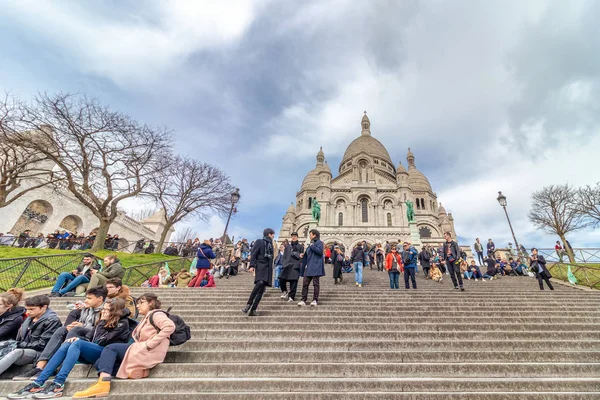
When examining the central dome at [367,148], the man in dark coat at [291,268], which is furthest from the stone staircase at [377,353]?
the central dome at [367,148]

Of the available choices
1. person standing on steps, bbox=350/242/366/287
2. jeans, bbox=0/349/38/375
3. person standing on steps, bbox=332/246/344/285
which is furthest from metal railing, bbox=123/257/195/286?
person standing on steps, bbox=350/242/366/287

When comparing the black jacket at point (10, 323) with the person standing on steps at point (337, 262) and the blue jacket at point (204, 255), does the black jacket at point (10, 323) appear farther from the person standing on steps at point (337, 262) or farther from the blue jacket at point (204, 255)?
the person standing on steps at point (337, 262)

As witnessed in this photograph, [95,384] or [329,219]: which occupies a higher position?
[329,219]

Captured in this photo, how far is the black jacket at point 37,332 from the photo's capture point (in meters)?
3.47

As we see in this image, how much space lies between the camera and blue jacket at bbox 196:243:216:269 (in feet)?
24.8

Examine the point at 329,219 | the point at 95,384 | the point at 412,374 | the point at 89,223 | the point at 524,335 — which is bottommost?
the point at 95,384

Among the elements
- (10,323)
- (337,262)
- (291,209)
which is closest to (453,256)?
(337,262)

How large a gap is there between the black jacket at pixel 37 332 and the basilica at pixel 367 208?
906 inches

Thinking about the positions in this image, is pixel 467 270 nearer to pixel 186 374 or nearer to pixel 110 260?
pixel 186 374

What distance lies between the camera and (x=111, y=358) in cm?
312

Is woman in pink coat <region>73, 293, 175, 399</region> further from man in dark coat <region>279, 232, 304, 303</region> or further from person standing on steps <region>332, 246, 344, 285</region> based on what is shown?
person standing on steps <region>332, 246, 344, 285</region>

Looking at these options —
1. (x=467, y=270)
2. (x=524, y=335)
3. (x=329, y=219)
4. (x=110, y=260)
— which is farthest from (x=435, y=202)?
(x=110, y=260)

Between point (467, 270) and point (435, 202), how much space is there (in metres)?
32.5

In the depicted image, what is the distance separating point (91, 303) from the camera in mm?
Answer: 3859
